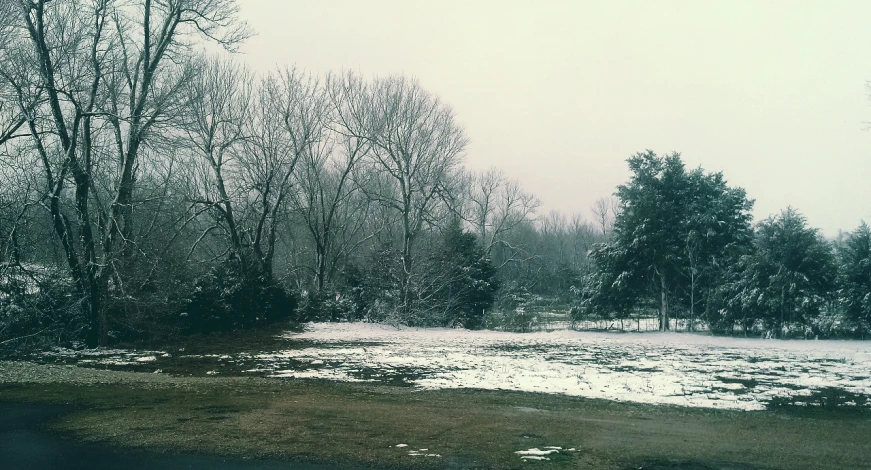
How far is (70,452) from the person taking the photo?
7.50 metres

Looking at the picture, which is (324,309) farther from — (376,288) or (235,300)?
(235,300)

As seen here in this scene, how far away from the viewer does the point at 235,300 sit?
3039 centimetres

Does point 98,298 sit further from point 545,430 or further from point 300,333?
point 545,430

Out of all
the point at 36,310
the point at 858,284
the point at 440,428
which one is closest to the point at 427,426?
the point at 440,428

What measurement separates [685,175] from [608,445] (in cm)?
2703

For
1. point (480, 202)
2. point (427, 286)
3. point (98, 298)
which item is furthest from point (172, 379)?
point (480, 202)

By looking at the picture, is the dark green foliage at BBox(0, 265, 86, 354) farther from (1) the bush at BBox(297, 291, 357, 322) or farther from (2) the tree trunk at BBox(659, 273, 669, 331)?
(2) the tree trunk at BBox(659, 273, 669, 331)

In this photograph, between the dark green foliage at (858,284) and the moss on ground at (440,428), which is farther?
the dark green foliage at (858,284)

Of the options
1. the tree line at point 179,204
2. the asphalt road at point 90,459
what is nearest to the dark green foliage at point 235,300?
the tree line at point 179,204

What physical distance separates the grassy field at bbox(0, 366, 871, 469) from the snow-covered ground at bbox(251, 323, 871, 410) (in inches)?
64.8

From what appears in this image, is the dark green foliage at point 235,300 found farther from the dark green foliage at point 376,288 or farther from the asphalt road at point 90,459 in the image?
the asphalt road at point 90,459

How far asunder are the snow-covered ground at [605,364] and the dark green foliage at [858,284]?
2121 millimetres

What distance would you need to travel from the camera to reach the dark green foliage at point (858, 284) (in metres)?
25.8

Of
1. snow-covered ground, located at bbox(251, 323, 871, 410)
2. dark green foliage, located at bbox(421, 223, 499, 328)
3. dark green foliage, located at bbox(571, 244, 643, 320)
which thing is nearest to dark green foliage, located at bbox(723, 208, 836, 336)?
snow-covered ground, located at bbox(251, 323, 871, 410)
